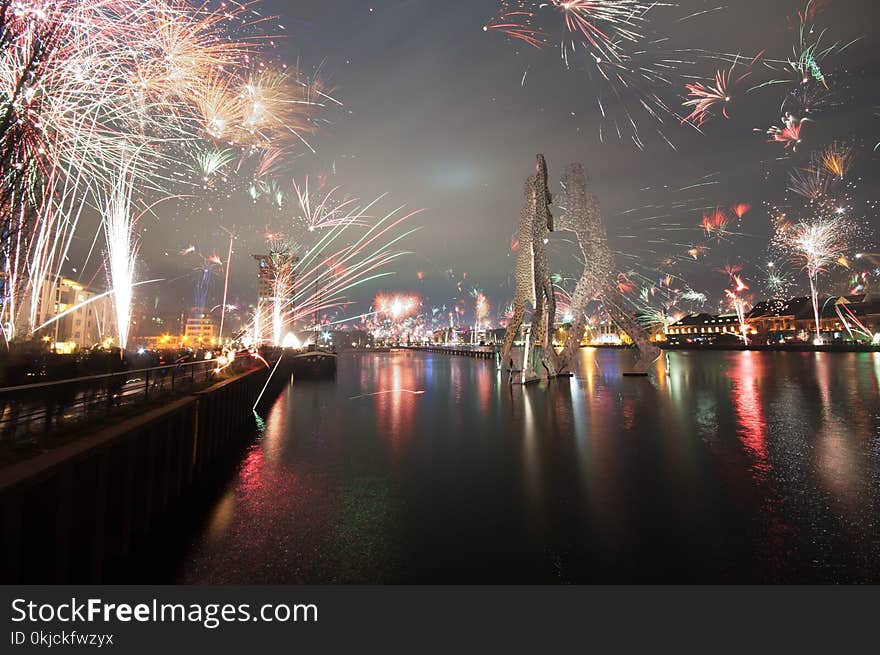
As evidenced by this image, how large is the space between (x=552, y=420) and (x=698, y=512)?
967cm

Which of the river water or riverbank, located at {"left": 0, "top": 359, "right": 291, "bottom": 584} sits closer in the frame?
riverbank, located at {"left": 0, "top": 359, "right": 291, "bottom": 584}

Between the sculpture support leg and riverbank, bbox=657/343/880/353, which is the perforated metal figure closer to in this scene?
the sculpture support leg

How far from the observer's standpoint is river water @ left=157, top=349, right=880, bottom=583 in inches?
256

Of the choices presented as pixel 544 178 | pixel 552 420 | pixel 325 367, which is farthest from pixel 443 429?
pixel 325 367

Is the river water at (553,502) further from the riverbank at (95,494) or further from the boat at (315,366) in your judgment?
the boat at (315,366)

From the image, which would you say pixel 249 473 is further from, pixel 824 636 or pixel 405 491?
pixel 824 636

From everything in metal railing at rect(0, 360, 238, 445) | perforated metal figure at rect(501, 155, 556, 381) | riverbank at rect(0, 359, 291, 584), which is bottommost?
riverbank at rect(0, 359, 291, 584)

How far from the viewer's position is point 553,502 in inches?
357

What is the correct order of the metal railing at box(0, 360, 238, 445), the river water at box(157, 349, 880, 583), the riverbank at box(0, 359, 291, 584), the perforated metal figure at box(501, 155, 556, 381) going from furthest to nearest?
the perforated metal figure at box(501, 155, 556, 381), the metal railing at box(0, 360, 238, 445), the river water at box(157, 349, 880, 583), the riverbank at box(0, 359, 291, 584)

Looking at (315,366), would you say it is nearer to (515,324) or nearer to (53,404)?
(515,324)

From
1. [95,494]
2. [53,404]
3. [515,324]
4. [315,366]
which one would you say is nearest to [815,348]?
[515,324]

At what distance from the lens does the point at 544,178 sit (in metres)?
29.4

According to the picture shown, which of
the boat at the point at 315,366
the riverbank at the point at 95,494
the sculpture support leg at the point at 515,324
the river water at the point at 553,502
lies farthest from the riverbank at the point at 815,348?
the riverbank at the point at 95,494

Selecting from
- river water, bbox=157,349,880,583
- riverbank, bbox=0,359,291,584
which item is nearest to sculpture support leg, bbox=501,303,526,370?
river water, bbox=157,349,880,583
